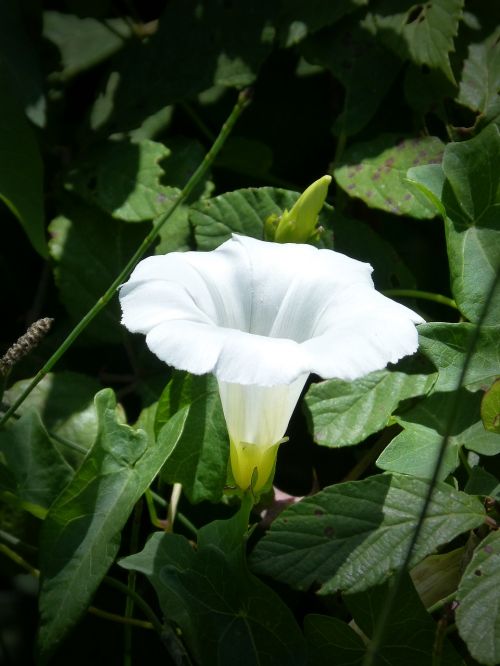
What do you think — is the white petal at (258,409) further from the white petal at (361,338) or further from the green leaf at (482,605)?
the green leaf at (482,605)

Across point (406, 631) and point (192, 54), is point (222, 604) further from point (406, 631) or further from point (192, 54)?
point (192, 54)

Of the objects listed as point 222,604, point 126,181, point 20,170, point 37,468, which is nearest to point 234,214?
point 126,181

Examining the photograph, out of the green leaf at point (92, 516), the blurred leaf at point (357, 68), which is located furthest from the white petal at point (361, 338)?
the blurred leaf at point (357, 68)

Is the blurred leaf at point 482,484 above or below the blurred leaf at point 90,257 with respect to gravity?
below

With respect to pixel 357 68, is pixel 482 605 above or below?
below

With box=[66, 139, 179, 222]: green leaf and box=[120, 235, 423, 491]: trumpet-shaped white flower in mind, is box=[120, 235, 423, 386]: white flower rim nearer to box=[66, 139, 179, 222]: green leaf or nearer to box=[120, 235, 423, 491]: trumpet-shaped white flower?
box=[120, 235, 423, 491]: trumpet-shaped white flower

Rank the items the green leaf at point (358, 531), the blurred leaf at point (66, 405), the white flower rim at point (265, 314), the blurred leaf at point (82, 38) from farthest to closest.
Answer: the blurred leaf at point (82, 38), the blurred leaf at point (66, 405), the green leaf at point (358, 531), the white flower rim at point (265, 314)

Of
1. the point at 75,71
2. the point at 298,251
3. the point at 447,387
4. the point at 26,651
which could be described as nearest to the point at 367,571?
the point at 447,387
